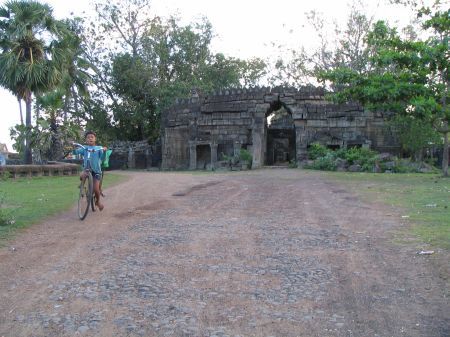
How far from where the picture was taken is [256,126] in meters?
28.7

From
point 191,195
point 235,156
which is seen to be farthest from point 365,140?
point 191,195

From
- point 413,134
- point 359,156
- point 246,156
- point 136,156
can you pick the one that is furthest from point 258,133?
point 136,156

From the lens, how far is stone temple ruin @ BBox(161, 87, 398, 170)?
1091 inches

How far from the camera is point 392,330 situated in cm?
404

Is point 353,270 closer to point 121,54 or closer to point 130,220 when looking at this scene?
point 130,220

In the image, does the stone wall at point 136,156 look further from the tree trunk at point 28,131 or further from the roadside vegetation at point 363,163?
the roadside vegetation at point 363,163

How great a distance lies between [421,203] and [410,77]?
7.68 meters

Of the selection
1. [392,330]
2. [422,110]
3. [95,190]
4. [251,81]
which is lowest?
[392,330]

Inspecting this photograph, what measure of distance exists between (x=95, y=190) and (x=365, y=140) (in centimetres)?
2044

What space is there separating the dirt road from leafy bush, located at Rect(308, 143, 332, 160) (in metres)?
17.2

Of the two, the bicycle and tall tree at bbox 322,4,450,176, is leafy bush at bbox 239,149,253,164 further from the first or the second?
the bicycle

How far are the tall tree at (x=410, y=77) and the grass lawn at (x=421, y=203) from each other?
2.83 m

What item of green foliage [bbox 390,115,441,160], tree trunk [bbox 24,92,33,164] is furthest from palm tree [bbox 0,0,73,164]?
green foliage [bbox 390,115,441,160]

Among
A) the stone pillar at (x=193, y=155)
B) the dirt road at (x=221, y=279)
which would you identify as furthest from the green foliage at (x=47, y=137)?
the dirt road at (x=221, y=279)
